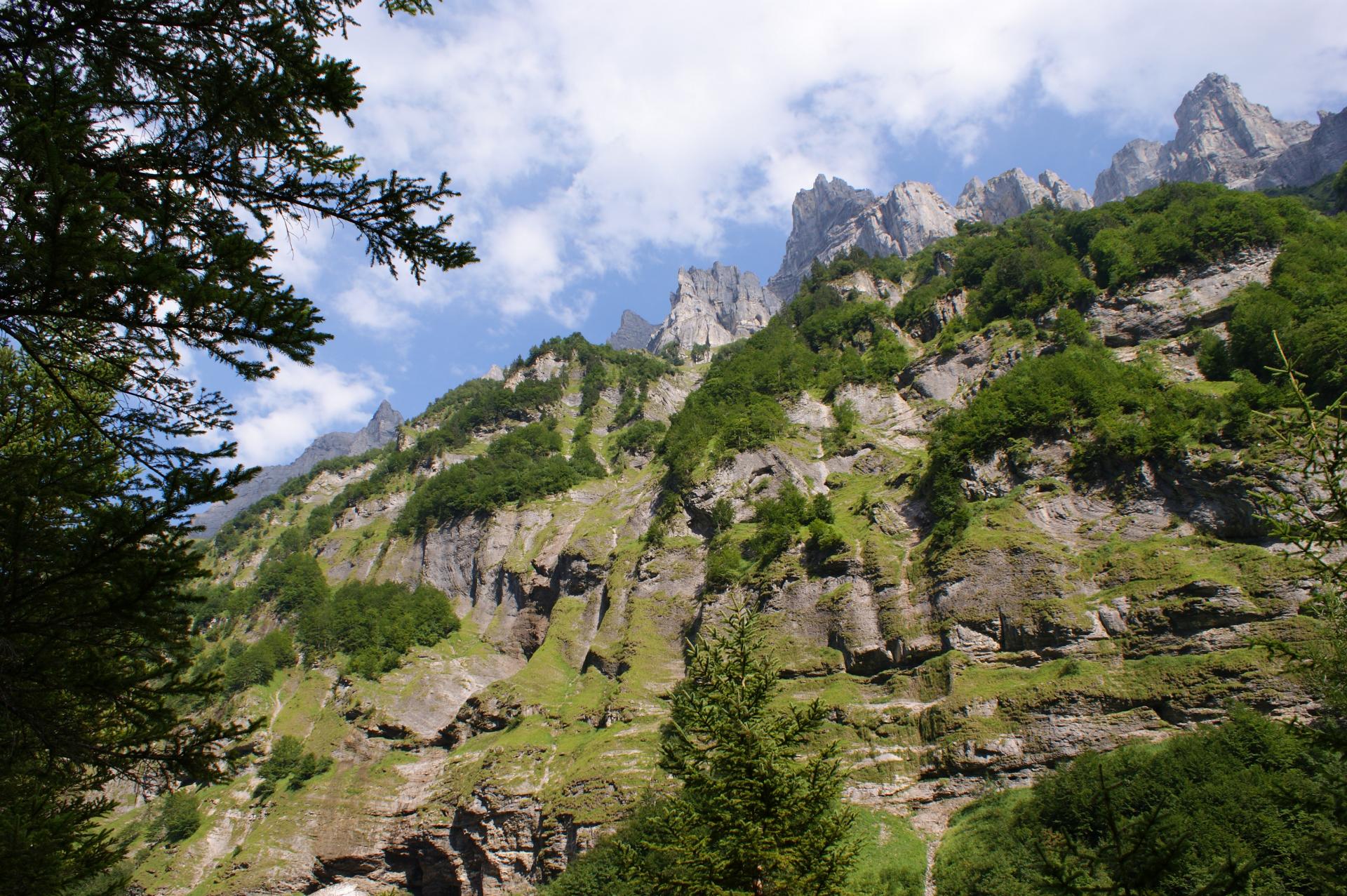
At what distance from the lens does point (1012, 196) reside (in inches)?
6796

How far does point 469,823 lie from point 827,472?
138ft

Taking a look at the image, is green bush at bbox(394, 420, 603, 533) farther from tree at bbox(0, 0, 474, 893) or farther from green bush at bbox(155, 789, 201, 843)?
tree at bbox(0, 0, 474, 893)

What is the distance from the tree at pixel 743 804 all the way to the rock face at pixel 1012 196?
583 feet

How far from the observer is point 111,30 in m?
6.96

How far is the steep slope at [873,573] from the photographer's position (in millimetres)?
35469

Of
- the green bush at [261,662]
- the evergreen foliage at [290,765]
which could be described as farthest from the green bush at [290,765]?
the green bush at [261,662]

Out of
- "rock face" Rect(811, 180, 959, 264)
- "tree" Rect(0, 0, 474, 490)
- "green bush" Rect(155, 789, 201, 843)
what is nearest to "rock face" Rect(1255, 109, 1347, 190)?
"rock face" Rect(811, 180, 959, 264)

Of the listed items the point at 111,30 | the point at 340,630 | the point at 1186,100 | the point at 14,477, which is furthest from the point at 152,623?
the point at 1186,100

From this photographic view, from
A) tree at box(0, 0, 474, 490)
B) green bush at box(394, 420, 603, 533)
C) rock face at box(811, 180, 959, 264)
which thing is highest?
rock face at box(811, 180, 959, 264)

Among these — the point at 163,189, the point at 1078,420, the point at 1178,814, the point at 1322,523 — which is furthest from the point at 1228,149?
the point at 163,189

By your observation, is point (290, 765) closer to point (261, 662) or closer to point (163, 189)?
point (261, 662)

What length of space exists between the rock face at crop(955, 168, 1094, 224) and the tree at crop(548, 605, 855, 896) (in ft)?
583

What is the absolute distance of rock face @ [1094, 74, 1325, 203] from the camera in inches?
→ 5502

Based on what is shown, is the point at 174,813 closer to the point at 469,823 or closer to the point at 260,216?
the point at 469,823
